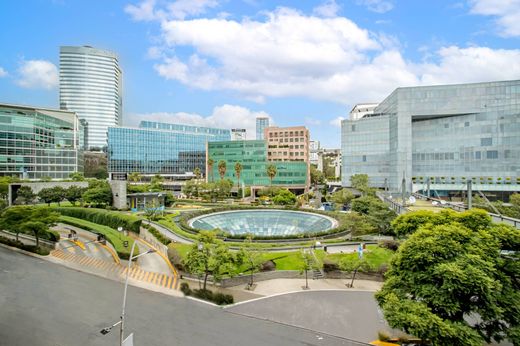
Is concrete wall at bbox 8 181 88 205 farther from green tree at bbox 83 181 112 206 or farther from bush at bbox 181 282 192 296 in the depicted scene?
bush at bbox 181 282 192 296

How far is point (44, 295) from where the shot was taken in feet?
84.9

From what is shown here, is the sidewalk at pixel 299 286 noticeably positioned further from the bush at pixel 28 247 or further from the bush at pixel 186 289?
the bush at pixel 28 247

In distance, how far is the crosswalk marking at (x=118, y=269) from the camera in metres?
29.8

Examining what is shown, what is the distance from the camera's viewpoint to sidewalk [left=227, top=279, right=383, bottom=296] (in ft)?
89.1

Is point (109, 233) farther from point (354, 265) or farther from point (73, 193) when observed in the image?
point (354, 265)

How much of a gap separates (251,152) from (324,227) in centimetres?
6679

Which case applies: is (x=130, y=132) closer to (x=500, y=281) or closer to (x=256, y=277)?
(x=256, y=277)

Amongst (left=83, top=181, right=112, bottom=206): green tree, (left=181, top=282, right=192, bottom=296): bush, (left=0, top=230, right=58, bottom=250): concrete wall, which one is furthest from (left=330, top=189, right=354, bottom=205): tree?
(left=0, top=230, right=58, bottom=250): concrete wall

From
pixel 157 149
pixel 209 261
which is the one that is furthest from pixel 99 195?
pixel 157 149

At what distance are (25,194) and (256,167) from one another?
72.7 metres

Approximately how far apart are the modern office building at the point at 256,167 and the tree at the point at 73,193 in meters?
50.5

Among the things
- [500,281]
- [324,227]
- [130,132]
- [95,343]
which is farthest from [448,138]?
[130,132]

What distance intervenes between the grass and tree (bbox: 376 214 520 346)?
3259cm

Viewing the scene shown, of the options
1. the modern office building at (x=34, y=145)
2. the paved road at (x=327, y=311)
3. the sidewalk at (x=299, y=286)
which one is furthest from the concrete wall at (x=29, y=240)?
the modern office building at (x=34, y=145)
